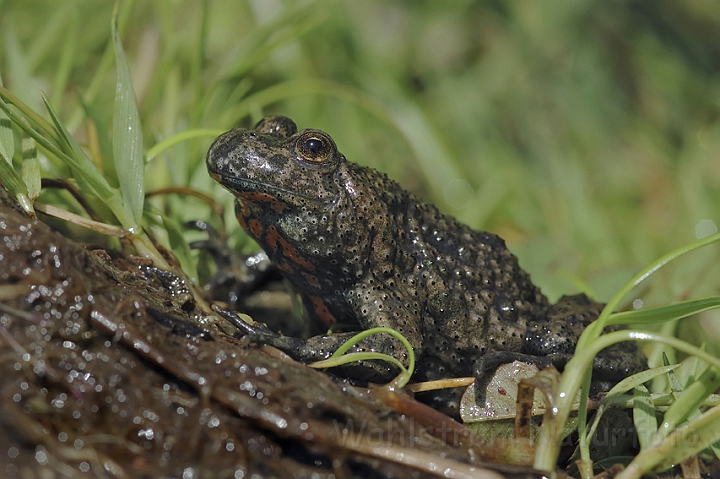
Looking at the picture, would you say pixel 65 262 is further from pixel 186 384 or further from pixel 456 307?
pixel 456 307

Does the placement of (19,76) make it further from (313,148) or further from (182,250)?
(313,148)

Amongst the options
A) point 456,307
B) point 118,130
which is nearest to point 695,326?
point 456,307

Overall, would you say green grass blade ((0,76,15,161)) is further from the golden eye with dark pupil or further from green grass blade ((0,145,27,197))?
the golden eye with dark pupil

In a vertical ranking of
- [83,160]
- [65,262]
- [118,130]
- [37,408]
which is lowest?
[37,408]

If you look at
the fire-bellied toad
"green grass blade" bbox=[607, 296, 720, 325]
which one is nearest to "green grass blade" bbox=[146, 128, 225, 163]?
the fire-bellied toad

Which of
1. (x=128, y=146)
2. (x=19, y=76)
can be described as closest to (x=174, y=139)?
(x=128, y=146)

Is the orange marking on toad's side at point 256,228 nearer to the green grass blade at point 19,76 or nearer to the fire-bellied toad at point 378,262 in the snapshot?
the fire-bellied toad at point 378,262
